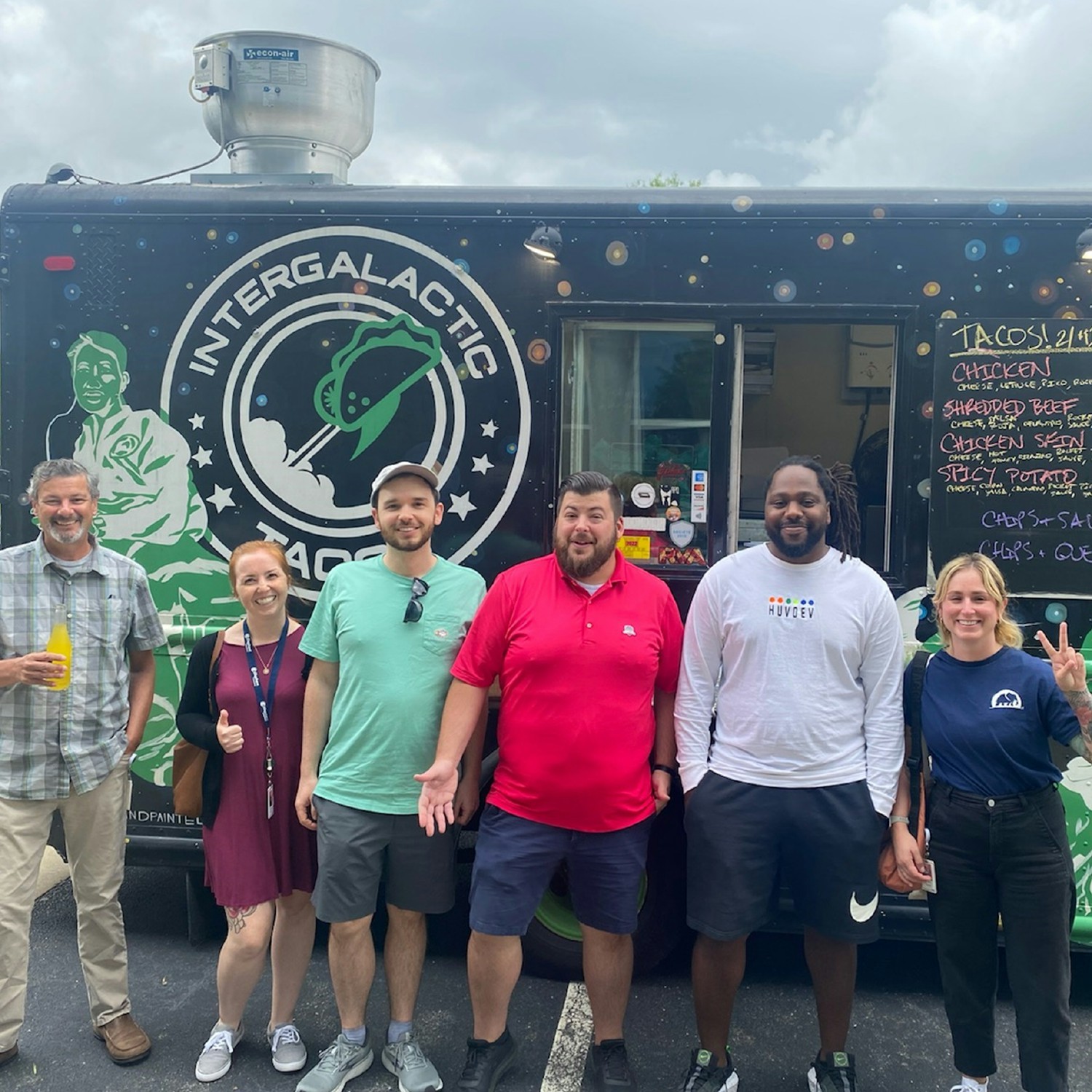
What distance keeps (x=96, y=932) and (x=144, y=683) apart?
81 cm

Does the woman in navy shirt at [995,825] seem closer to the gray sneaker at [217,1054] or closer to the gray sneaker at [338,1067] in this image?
the gray sneaker at [338,1067]

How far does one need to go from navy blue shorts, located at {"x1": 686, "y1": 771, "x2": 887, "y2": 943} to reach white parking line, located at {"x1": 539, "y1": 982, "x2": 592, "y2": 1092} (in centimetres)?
71

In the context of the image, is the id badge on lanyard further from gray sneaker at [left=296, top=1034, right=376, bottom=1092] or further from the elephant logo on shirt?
the elephant logo on shirt

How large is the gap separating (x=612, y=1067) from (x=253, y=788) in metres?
1.39

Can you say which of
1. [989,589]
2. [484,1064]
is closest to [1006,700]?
[989,589]

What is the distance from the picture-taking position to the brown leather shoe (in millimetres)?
3199

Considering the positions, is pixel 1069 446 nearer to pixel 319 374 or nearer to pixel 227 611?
pixel 319 374

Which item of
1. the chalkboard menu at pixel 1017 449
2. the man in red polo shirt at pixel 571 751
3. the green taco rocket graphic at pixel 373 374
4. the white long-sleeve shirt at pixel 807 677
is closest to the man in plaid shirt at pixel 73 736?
the green taco rocket graphic at pixel 373 374

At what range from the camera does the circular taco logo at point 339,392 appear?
355 cm

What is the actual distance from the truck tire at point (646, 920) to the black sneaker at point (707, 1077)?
664 millimetres

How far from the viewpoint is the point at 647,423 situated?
356 centimetres

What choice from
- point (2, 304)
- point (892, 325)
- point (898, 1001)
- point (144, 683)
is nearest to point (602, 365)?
point (892, 325)

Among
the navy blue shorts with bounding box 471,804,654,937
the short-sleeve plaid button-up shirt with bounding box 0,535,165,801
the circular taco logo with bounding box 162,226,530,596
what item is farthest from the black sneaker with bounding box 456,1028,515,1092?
the circular taco logo with bounding box 162,226,530,596

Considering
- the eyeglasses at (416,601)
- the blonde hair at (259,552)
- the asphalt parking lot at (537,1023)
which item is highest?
the blonde hair at (259,552)
